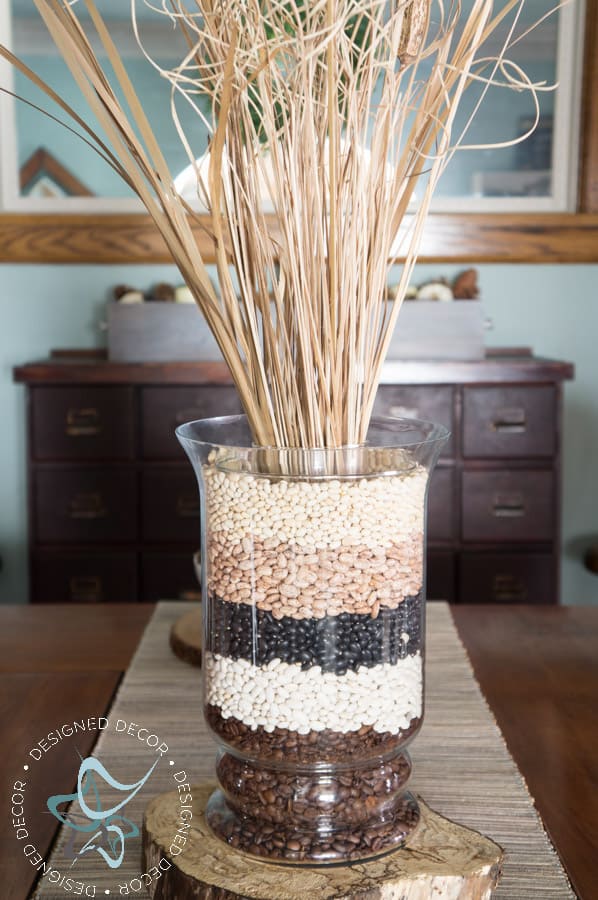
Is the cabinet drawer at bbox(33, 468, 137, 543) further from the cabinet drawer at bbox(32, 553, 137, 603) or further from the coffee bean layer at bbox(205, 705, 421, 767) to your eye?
the coffee bean layer at bbox(205, 705, 421, 767)

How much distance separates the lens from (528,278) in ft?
9.36

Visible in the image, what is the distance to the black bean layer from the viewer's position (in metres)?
0.58

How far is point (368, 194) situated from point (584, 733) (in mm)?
547

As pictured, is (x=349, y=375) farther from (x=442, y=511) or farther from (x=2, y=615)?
(x=442, y=511)

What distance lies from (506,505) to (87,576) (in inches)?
46.4

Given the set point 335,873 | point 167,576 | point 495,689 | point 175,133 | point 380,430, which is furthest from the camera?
point 175,133

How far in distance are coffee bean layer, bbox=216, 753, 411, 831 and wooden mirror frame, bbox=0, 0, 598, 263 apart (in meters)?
2.36

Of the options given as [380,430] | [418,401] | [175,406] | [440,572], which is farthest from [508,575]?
[380,430]

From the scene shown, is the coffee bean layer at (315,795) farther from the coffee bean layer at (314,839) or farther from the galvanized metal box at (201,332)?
the galvanized metal box at (201,332)

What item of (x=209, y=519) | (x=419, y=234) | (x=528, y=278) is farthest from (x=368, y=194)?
(x=528, y=278)

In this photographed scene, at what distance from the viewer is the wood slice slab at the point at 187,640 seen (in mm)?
1036

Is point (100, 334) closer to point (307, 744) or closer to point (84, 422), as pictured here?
point (84, 422)

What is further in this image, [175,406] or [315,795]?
[175,406]

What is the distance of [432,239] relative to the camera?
2.81m
